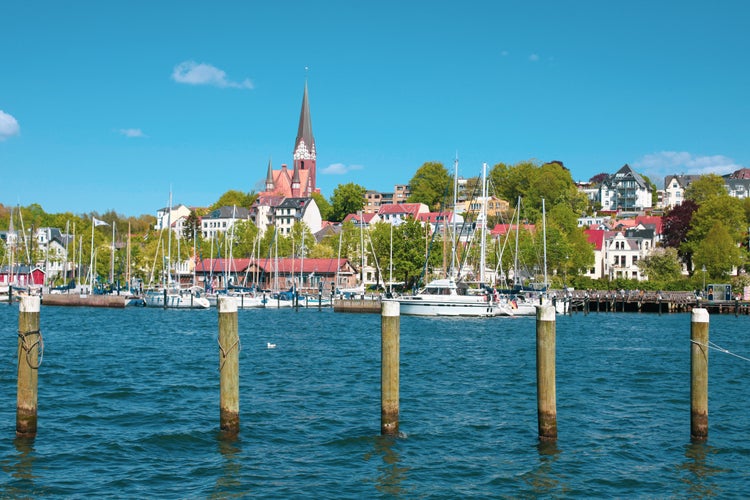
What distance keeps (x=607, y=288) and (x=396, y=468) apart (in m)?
94.6

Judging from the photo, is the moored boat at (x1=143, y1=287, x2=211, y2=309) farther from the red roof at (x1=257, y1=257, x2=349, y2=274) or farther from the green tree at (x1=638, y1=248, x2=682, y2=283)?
the green tree at (x1=638, y1=248, x2=682, y2=283)

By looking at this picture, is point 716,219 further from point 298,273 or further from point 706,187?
point 298,273

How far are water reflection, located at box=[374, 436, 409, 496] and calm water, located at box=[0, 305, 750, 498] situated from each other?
0.06m

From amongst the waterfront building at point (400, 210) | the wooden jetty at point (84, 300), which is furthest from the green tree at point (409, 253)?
the waterfront building at point (400, 210)

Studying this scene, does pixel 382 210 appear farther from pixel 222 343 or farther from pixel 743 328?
pixel 222 343

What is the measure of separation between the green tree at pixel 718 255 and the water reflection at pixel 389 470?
96.7m

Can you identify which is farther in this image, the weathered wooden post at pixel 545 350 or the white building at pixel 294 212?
the white building at pixel 294 212

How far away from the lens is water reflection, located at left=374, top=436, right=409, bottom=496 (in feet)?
58.3

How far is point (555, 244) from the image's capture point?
371 ft

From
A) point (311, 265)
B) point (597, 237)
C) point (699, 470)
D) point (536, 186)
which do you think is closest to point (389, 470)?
point (699, 470)

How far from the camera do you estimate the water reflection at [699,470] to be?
58.9 feet

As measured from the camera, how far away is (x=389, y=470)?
18953mm

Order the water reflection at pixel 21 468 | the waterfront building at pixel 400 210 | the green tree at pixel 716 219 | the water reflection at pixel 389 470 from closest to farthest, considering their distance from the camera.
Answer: the water reflection at pixel 21 468, the water reflection at pixel 389 470, the green tree at pixel 716 219, the waterfront building at pixel 400 210

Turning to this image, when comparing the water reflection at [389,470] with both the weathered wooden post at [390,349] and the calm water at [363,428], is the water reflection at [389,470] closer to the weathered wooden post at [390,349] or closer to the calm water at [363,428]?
the calm water at [363,428]
